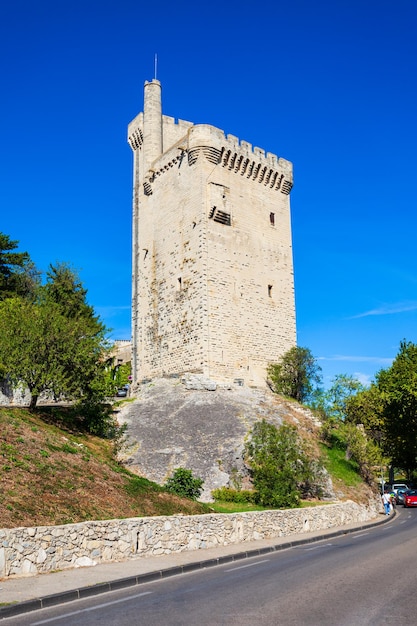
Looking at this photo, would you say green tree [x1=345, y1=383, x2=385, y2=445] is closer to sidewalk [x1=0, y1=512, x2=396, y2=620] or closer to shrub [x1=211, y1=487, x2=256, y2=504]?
shrub [x1=211, y1=487, x2=256, y2=504]

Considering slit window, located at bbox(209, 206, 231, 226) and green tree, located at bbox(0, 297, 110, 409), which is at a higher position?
slit window, located at bbox(209, 206, 231, 226)

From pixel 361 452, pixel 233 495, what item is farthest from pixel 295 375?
pixel 233 495

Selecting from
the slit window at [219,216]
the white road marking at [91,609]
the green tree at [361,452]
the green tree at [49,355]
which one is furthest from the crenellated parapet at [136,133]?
the white road marking at [91,609]

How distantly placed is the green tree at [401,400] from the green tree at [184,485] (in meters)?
23.9

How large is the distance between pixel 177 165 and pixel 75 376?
19.4m

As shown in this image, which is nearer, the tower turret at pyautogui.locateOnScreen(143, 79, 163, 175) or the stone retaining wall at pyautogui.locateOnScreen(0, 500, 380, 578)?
the stone retaining wall at pyautogui.locateOnScreen(0, 500, 380, 578)

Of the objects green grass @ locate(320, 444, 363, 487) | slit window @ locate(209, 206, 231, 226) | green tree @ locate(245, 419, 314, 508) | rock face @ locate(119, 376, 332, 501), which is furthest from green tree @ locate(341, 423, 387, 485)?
slit window @ locate(209, 206, 231, 226)

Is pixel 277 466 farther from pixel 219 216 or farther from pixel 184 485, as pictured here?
pixel 219 216

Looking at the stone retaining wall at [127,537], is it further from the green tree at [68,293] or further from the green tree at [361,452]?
the green tree at [68,293]

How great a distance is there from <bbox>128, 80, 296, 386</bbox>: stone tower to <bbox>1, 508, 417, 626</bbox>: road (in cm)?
2269

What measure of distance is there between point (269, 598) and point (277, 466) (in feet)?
47.4

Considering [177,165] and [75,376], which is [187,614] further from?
[177,165]

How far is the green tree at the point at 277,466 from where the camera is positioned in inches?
827

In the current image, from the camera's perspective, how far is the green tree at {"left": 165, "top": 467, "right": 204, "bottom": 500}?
20641 millimetres
